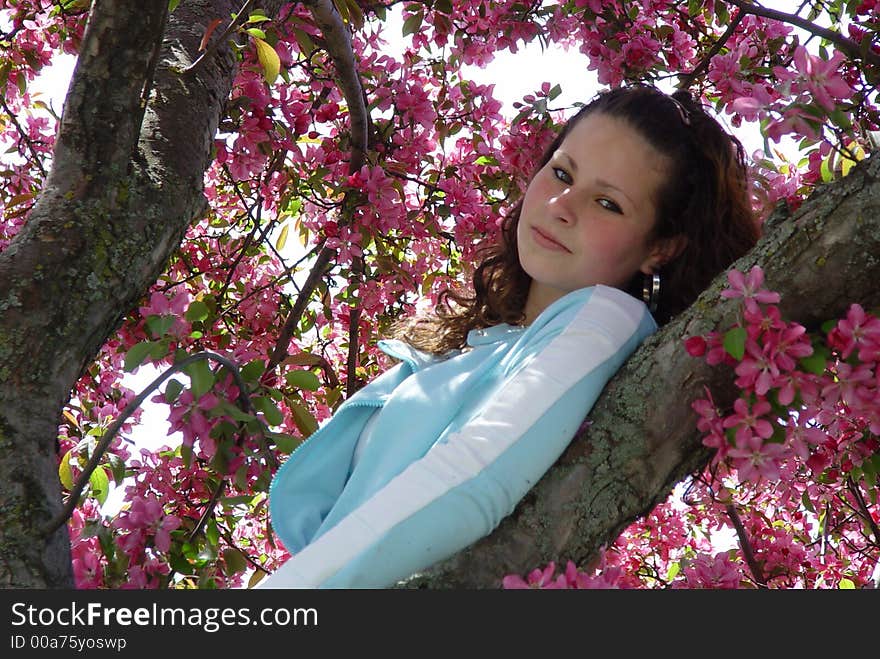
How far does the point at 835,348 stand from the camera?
130cm

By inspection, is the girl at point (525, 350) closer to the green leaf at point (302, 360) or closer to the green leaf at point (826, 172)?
the green leaf at point (302, 360)

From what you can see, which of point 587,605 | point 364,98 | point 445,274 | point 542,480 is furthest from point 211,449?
point 445,274

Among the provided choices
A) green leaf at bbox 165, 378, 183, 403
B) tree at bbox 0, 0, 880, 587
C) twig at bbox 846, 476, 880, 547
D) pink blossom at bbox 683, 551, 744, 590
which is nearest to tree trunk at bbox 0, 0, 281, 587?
tree at bbox 0, 0, 880, 587

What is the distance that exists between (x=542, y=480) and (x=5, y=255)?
0.94 metres

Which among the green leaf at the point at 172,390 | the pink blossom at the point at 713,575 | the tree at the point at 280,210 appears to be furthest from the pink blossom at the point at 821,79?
the green leaf at the point at 172,390

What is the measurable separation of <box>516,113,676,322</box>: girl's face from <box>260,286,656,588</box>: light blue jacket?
0.66 ft

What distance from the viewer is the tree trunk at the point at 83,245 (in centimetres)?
145

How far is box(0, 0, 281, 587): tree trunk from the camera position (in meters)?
1.45

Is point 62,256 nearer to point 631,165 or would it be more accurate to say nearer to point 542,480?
point 542,480

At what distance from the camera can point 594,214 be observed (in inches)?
72.6

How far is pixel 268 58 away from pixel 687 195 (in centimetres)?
87

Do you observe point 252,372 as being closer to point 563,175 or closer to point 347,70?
point 563,175

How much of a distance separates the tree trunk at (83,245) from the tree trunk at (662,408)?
0.64m

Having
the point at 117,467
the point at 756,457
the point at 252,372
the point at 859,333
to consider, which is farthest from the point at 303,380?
the point at 859,333
